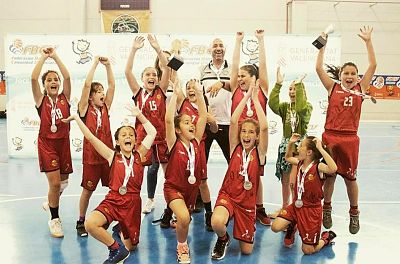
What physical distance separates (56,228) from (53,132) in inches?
→ 39.5

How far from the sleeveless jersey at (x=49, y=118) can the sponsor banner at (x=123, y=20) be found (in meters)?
11.9

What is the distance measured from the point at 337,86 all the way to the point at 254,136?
3.63 ft

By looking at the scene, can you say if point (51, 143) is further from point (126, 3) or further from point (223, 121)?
point (126, 3)

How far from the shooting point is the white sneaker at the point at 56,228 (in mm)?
4727

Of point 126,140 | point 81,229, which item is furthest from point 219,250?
point 81,229

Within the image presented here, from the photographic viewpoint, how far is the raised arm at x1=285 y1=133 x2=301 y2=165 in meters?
4.71

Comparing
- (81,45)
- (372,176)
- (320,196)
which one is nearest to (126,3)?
(81,45)

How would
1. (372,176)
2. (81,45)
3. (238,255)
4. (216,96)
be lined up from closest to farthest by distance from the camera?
(238,255) → (216,96) → (372,176) → (81,45)

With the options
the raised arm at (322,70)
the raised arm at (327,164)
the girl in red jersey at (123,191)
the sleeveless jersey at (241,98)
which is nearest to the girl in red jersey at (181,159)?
the girl in red jersey at (123,191)

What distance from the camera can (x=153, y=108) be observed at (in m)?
5.14

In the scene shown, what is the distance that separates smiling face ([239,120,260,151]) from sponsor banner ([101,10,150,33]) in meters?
12.7

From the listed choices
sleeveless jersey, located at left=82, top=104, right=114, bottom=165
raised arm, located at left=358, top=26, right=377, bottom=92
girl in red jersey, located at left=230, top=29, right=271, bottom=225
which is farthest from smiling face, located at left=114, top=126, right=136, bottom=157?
raised arm, located at left=358, top=26, right=377, bottom=92

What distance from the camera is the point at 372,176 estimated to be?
785 centimetres

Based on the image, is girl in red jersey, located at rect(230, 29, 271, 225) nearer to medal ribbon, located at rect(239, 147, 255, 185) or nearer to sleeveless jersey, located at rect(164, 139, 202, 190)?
medal ribbon, located at rect(239, 147, 255, 185)
